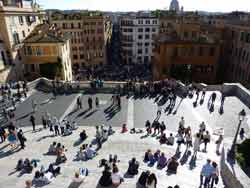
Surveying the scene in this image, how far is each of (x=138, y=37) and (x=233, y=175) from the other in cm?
7337

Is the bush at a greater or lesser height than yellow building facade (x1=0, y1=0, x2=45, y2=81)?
lesser

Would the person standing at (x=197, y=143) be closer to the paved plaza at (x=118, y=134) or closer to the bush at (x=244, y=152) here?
the paved plaza at (x=118, y=134)

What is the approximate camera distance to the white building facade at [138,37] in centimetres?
8012

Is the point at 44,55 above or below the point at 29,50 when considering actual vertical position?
below

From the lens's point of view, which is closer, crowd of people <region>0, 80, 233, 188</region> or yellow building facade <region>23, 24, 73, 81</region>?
crowd of people <region>0, 80, 233, 188</region>

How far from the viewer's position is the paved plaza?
14316 mm

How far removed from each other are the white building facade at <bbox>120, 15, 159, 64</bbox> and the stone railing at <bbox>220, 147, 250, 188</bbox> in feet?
230

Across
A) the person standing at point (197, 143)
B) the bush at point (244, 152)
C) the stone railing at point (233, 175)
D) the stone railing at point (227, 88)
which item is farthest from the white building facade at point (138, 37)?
the stone railing at point (233, 175)

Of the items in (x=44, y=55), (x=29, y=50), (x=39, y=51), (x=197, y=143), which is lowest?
(x=197, y=143)

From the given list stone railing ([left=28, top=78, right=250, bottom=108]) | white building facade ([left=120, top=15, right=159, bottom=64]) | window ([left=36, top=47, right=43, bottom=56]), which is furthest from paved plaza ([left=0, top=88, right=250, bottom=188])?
white building facade ([left=120, top=15, right=159, bottom=64])

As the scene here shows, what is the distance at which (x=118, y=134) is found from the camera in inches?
779

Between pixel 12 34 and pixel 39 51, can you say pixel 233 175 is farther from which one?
pixel 12 34

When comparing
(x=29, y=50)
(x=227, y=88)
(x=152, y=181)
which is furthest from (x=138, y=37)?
(x=152, y=181)

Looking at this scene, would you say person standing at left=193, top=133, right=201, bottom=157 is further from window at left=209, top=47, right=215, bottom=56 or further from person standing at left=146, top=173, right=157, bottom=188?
window at left=209, top=47, right=215, bottom=56
